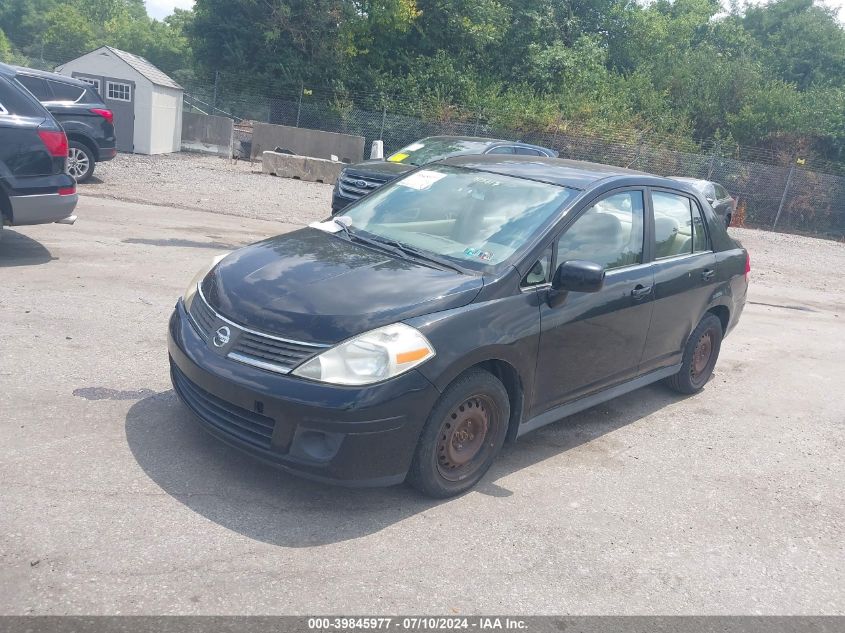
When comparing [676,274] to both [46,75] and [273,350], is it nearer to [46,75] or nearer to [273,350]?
[273,350]

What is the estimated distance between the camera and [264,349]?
12.4ft

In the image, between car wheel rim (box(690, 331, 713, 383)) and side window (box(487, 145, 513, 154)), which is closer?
car wheel rim (box(690, 331, 713, 383))

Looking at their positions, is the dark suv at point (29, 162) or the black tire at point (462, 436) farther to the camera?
the dark suv at point (29, 162)

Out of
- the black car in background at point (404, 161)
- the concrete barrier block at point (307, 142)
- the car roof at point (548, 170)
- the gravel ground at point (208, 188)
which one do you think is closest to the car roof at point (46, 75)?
the gravel ground at point (208, 188)

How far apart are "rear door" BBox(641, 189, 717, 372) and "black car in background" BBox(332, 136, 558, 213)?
5.00m

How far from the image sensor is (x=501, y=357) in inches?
163

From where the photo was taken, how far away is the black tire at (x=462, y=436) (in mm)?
3898

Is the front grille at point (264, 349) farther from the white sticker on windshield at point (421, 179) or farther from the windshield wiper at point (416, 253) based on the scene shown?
the white sticker on windshield at point (421, 179)

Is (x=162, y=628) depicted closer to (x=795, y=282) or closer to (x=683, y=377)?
(x=683, y=377)

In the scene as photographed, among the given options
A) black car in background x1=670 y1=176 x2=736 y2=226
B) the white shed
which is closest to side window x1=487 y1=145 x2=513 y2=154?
black car in background x1=670 y1=176 x2=736 y2=226

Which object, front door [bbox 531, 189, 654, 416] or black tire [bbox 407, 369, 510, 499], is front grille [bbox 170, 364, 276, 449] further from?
front door [bbox 531, 189, 654, 416]

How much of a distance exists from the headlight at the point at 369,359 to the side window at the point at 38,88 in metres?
11.6

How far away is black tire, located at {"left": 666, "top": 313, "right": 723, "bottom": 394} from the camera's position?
6078mm

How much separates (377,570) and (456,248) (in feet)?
6.46
